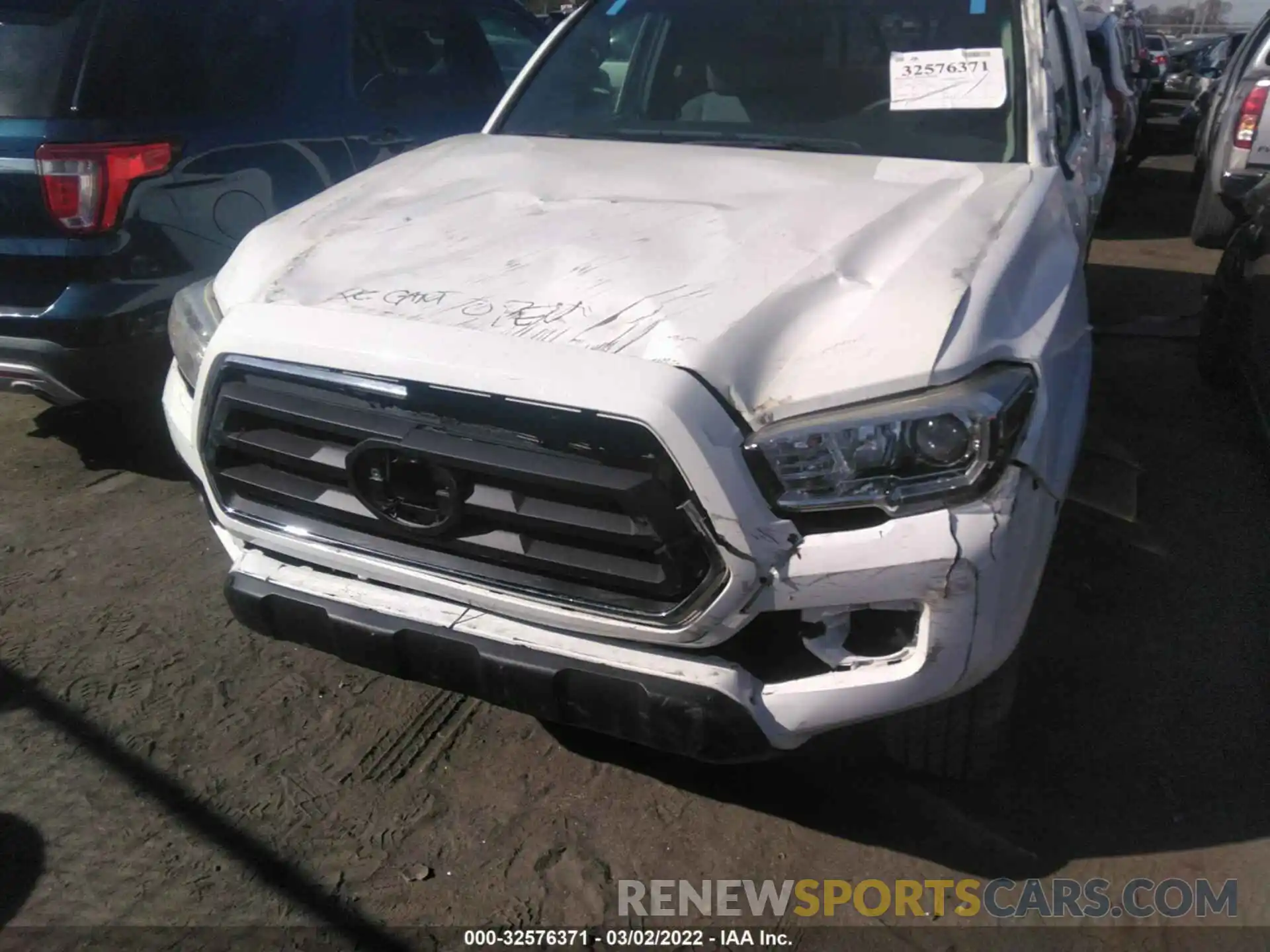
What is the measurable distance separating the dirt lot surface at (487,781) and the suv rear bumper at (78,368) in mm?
579

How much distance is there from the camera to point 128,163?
11.9 ft

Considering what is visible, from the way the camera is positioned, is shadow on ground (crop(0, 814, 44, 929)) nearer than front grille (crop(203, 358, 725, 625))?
No

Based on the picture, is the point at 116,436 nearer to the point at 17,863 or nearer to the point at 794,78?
the point at 17,863

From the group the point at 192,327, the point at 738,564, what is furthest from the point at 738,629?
the point at 192,327

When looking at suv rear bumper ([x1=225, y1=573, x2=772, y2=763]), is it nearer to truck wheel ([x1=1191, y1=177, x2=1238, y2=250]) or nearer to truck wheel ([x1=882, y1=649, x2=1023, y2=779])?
truck wheel ([x1=882, y1=649, x2=1023, y2=779])

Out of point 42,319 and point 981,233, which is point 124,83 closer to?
point 42,319

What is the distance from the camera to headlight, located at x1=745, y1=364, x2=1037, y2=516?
192cm

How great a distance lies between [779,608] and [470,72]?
14.1 ft

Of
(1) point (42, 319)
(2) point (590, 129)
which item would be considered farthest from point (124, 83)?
(2) point (590, 129)

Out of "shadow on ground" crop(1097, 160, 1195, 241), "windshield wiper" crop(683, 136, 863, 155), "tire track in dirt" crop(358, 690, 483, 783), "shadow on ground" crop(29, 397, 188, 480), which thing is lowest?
"shadow on ground" crop(1097, 160, 1195, 241)

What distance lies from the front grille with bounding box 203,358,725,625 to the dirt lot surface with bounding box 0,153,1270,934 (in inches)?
29.0

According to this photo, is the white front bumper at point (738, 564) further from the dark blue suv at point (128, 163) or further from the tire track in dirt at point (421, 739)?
the dark blue suv at point (128, 163)

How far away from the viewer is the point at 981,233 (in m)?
2.39

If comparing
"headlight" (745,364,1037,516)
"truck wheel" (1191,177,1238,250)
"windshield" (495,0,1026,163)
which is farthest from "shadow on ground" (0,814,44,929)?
"truck wheel" (1191,177,1238,250)
